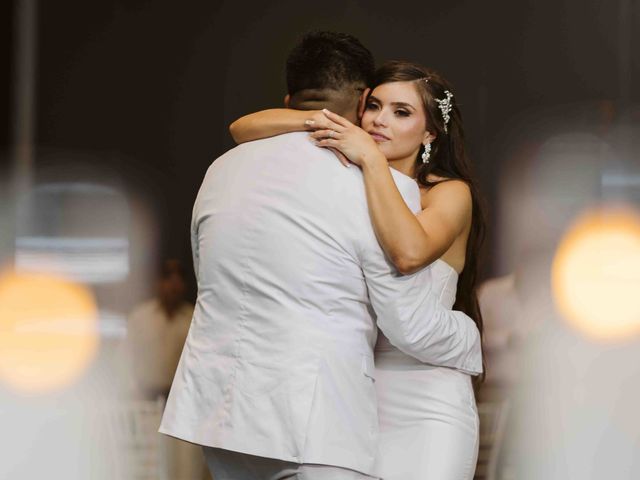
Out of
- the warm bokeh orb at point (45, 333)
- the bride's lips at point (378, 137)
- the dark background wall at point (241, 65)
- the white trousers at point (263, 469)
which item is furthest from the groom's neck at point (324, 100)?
the warm bokeh orb at point (45, 333)

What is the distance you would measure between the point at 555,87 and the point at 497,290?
2.38ft

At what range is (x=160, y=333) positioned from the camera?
413 cm

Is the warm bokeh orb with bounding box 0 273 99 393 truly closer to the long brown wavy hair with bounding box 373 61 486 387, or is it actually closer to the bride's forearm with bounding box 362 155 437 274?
the long brown wavy hair with bounding box 373 61 486 387

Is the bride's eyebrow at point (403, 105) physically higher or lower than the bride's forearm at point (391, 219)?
higher

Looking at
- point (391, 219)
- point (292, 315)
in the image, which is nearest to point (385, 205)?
point (391, 219)

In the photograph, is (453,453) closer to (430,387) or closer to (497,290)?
(430,387)

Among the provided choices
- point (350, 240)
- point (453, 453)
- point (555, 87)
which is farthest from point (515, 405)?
point (350, 240)

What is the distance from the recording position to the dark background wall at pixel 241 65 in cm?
419

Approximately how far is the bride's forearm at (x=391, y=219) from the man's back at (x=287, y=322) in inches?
0.9

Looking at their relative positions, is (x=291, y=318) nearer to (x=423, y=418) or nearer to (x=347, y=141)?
(x=347, y=141)

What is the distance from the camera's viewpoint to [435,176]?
8.66 feet

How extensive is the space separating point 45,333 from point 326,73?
7.19ft

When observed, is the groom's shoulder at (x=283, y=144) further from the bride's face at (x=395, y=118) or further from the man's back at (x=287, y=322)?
the bride's face at (x=395, y=118)

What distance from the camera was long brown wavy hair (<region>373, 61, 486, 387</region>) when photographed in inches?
103
